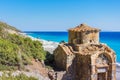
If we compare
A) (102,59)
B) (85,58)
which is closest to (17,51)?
(85,58)

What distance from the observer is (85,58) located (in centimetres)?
2883

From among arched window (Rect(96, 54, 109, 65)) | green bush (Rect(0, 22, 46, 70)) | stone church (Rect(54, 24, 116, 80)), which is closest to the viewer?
green bush (Rect(0, 22, 46, 70))

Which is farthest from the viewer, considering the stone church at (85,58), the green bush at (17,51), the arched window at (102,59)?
the arched window at (102,59)

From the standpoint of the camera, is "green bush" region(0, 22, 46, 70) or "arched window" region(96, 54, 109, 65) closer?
"green bush" region(0, 22, 46, 70)

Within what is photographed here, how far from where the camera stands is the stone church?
2861 centimetres

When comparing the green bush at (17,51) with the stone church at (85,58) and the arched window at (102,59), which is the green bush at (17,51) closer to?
the stone church at (85,58)

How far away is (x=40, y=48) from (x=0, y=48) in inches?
217

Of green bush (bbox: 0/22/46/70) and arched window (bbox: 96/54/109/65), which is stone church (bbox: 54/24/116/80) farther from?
green bush (bbox: 0/22/46/70)

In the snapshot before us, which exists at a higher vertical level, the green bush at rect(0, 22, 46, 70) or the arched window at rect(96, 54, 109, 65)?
the green bush at rect(0, 22, 46, 70)

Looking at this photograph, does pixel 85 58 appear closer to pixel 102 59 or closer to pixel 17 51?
pixel 102 59

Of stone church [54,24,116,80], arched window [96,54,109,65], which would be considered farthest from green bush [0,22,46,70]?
arched window [96,54,109,65]

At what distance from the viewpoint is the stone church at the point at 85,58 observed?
93.9 ft

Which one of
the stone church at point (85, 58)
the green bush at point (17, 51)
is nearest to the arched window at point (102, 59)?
the stone church at point (85, 58)

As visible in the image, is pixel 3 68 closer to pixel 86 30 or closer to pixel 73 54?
pixel 73 54
